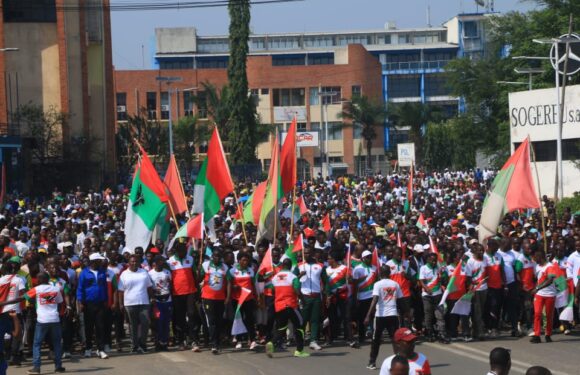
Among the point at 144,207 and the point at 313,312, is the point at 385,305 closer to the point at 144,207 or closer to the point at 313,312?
the point at 313,312

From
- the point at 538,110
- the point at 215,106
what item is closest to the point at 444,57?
the point at 215,106

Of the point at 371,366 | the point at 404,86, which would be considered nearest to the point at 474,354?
the point at 371,366

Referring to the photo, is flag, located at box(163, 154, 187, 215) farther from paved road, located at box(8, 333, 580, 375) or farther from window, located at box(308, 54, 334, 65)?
window, located at box(308, 54, 334, 65)

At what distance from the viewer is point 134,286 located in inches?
611

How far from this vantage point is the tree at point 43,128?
5238cm

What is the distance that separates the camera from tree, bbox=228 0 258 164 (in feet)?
239

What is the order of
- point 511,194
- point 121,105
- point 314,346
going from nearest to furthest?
point 314,346
point 511,194
point 121,105

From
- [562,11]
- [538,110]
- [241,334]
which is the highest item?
[562,11]

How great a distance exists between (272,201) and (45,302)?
5058 millimetres

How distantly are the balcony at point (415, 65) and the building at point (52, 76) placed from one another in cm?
5191

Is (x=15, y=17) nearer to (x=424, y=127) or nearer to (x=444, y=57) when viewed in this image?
(x=424, y=127)

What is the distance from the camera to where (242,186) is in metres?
44.6

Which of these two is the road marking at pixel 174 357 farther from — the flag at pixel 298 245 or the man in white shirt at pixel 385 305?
the man in white shirt at pixel 385 305

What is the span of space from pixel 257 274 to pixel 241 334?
38.5 inches
